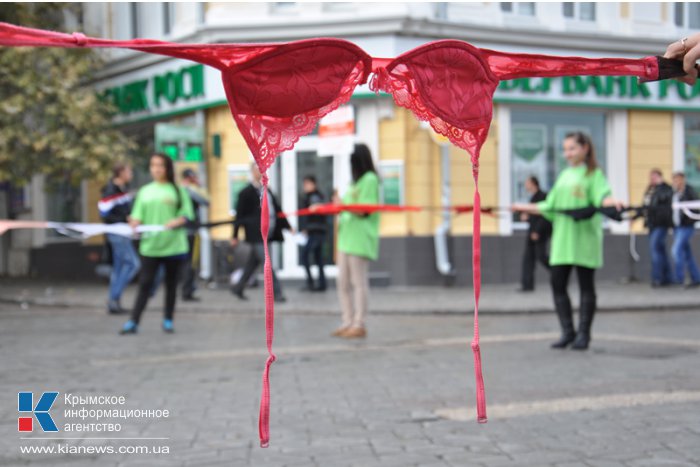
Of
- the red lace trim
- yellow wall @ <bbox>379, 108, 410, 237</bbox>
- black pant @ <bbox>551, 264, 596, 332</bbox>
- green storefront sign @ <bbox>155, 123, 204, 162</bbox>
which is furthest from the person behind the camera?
yellow wall @ <bbox>379, 108, 410, 237</bbox>

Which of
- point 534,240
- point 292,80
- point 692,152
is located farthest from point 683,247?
point 292,80

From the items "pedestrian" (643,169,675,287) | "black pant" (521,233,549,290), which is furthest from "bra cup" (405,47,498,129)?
"pedestrian" (643,169,675,287)

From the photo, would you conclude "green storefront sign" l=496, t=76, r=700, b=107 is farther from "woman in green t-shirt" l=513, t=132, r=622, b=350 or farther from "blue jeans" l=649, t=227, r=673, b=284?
"woman in green t-shirt" l=513, t=132, r=622, b=350

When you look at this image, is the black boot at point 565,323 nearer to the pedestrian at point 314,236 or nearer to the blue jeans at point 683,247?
the pedestrian at point 314,236

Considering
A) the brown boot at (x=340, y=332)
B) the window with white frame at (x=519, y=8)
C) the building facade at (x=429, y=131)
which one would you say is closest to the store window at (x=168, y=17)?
the building facade at (x=429, y=131)

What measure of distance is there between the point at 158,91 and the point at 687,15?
436 inches

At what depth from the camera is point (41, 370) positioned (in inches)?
297

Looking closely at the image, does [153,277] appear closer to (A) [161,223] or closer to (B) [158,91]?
(A) [161,223]

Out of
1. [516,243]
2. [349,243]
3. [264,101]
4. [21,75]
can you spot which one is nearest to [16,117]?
[21,75]

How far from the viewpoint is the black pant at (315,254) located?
16109mm

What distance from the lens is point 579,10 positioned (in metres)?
19.1

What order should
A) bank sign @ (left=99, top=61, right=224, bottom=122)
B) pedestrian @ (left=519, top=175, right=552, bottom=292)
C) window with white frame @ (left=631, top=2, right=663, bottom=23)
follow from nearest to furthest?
pedestrian @ (left=519, top=175, right=552, bottom=292) < bank sign @ (left=99, top=61, right=224, bottom=122) < window with white frame @ (left=631, top=2, right=663, bottom=23)

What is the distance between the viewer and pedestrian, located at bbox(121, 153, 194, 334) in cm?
977

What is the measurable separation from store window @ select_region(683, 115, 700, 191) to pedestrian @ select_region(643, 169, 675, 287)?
4.04 meters
